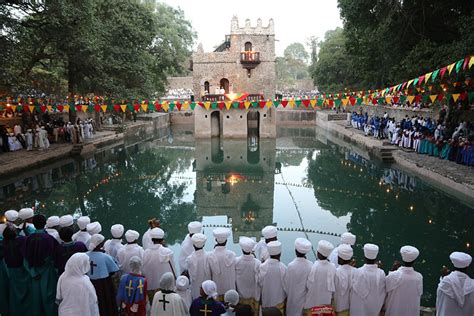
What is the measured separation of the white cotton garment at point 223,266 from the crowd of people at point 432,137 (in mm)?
12229

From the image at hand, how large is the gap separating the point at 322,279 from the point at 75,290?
253 centimetres

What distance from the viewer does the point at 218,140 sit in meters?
29.8

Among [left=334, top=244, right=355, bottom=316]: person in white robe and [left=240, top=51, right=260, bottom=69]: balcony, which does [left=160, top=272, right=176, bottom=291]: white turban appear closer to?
[left=334, top=244, right=355, bottom=316]: person in white robe

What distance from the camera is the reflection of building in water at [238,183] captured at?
482 inches

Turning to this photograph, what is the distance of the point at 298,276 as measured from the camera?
15.1 feet

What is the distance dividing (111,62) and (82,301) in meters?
18.8

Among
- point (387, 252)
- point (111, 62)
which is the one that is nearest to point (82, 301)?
point (387, 252)

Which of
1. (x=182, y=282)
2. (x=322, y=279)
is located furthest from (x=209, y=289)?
(x=322, y=279)

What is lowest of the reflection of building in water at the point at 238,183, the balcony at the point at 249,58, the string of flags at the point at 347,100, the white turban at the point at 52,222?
the reflection of building in water at the point at 238,183

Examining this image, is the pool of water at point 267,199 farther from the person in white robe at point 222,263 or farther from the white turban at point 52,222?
the white turban at point 52,222

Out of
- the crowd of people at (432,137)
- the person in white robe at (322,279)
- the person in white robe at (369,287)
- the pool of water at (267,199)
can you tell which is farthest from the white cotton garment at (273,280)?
the crowd of people at (432,137)

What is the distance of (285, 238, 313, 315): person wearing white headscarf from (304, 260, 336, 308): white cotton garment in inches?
4.1

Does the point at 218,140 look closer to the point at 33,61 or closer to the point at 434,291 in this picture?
the point at 33,61

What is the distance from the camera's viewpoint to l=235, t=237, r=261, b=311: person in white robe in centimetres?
489
